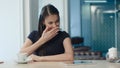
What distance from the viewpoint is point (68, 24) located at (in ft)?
13.4

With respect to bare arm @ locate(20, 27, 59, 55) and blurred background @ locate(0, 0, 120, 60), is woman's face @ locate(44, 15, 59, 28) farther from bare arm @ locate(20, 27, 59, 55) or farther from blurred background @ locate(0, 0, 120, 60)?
blurred background @ locate(0, 0, 120, 60)

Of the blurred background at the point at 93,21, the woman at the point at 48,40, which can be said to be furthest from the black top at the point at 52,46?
the blurred background at the point at 93,21

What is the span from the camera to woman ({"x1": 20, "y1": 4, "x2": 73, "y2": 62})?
7.89ft

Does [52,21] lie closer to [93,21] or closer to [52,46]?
[52,46]

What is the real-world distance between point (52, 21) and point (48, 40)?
19 cm

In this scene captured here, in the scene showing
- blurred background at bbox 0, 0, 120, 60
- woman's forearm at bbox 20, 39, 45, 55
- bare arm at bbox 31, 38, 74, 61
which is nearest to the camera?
bare arm at bbox 31, 38, 74, 61

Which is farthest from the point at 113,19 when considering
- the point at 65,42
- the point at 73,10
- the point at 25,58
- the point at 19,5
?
the point at 25,58

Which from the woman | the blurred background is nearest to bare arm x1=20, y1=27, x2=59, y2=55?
the woman

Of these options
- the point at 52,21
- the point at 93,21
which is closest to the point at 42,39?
the point at 52,21

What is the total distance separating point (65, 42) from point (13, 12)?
4.74 ft

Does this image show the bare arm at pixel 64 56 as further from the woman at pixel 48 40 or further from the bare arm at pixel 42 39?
the bare arm at pixel 42 39

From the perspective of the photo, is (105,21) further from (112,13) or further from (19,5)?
(19,5)

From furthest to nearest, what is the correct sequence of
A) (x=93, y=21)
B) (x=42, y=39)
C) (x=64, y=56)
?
(x=93, y=21), (x=42, y=39), (x=64, y=56)

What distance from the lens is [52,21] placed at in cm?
246
